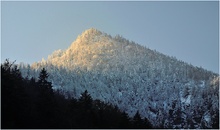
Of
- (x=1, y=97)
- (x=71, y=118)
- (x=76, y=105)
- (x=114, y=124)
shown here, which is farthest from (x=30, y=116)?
(x=114, y=124)

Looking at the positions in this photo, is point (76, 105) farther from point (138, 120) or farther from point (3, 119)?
point (3, 119)

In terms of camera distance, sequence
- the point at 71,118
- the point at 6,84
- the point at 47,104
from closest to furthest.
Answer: the point at 6,84 < the point at 47,104 < the point at 71,118

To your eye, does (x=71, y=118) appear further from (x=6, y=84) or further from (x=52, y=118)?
(x=6, y=84)

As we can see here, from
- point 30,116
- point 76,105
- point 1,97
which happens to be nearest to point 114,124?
point 76,105

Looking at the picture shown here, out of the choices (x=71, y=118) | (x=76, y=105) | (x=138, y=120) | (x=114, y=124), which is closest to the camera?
(x=71, y=118)

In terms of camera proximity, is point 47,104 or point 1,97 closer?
point 1,97

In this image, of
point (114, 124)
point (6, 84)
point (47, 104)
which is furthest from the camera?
point (114, 124)

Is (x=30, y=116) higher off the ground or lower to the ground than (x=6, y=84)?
lower

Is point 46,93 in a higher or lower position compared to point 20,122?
higher

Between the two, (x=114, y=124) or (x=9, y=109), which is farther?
(x=114, y=124)
